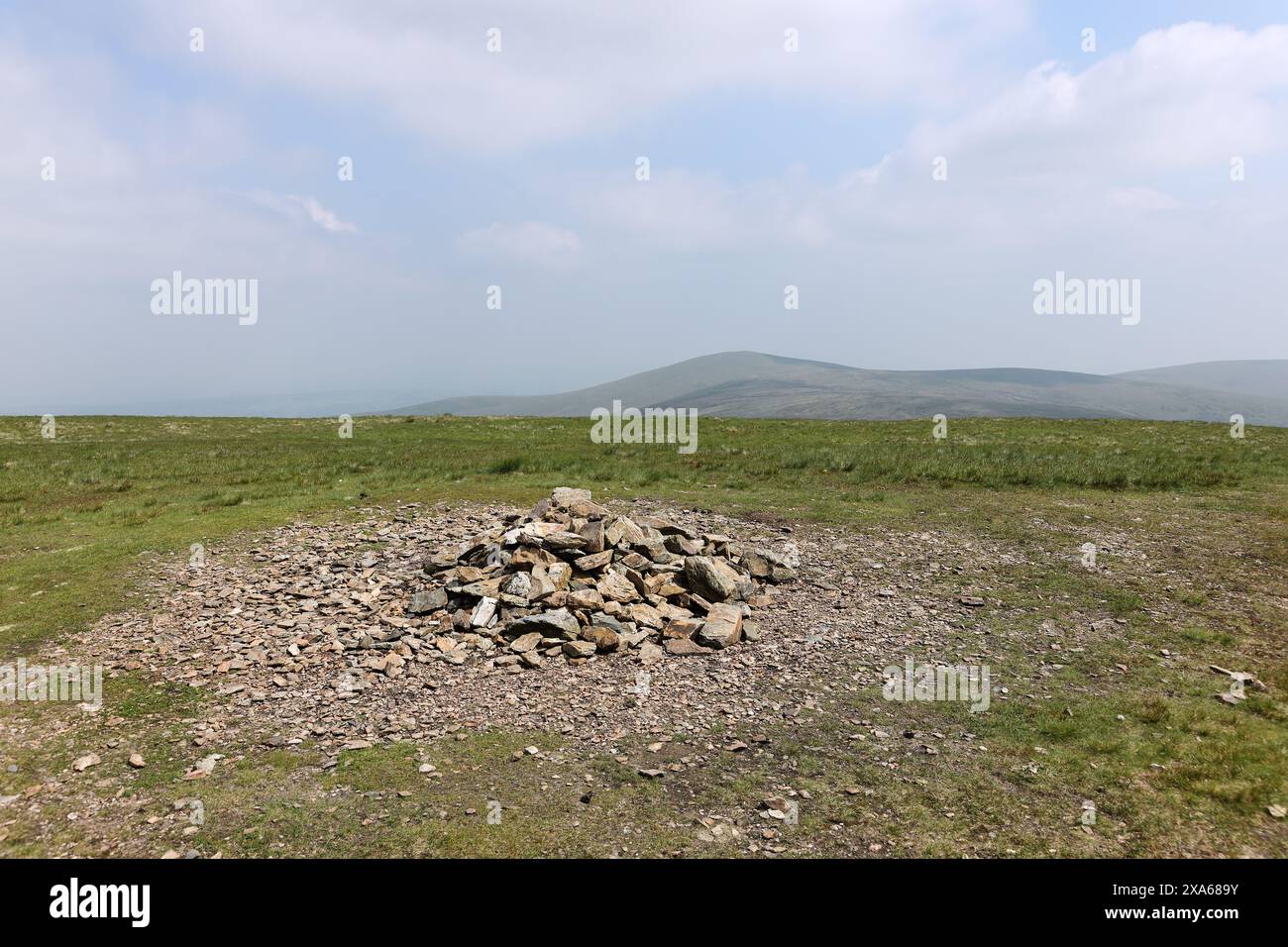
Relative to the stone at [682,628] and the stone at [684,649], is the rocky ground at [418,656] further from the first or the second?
the stone at [682,628]

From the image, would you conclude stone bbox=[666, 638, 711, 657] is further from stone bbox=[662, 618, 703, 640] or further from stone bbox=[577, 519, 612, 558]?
stone bbox=[577, 519, 612, 558]

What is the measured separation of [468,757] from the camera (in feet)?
26.9

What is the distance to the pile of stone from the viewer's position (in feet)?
37.4

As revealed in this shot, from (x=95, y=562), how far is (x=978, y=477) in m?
29.6

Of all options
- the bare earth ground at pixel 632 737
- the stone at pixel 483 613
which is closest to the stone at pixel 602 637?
the bare earth ground at pixel 632 737

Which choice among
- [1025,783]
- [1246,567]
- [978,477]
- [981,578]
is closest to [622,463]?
[978,477]

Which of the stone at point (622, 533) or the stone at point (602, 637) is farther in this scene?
the stone at point (622, 533)

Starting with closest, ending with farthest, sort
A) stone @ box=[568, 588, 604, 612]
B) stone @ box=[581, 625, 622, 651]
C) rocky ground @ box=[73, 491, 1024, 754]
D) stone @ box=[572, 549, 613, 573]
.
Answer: rocky ground @ box=[73, 491, 1024, 754] < stone @ box=[581, 625, 622, 651] < stone @ box=[568, 588, 604, 612] < stone @ box=[572, 549, 613, 573]

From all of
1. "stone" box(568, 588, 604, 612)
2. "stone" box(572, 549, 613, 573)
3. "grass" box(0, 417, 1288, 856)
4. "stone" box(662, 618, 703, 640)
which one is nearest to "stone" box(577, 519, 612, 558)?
"stone" box(572, 549, 613, 573)

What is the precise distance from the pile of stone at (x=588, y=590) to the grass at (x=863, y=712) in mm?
2655

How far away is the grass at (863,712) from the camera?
662cm

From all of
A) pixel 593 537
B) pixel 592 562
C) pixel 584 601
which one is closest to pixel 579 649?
pixel 584 601

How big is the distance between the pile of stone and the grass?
2655 millimetres
